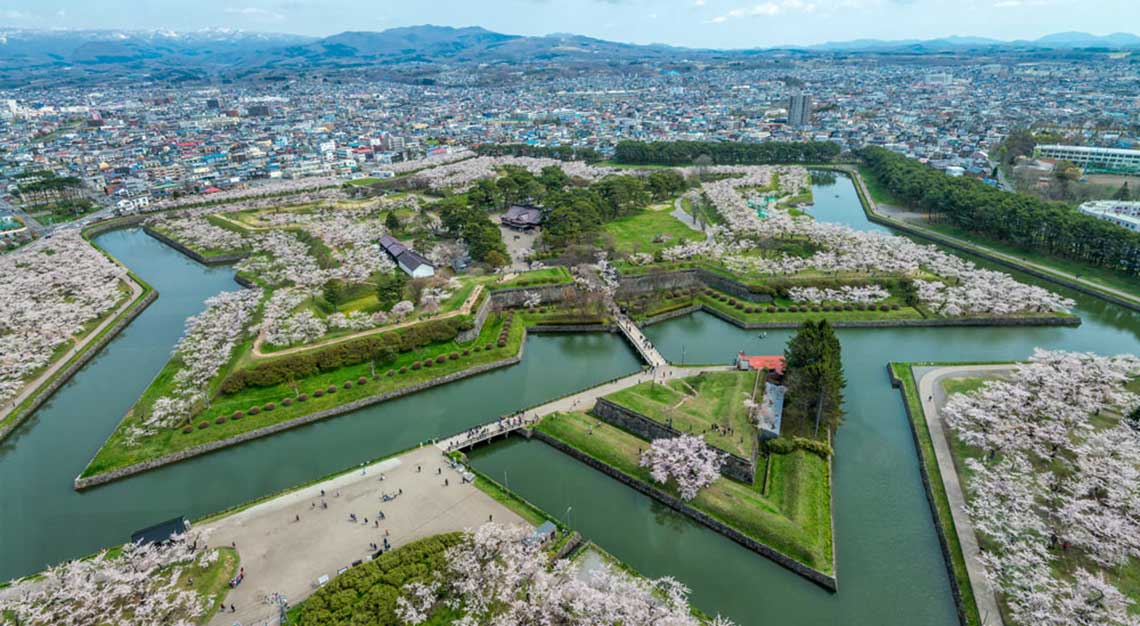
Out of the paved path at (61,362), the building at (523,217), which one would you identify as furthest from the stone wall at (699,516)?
the building at (523,217)

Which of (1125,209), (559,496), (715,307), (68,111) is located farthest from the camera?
(68,111)

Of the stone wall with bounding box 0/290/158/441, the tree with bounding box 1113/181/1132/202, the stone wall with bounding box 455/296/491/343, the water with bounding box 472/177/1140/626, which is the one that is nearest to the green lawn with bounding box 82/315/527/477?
the stone wall with bounding box 455/296/491/343

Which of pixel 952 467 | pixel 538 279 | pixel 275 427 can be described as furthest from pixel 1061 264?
pixel 275 427

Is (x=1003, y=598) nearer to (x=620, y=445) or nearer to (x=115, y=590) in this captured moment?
(x=620, y=445)

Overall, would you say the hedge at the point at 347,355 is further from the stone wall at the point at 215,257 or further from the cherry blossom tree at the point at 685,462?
the stone wall at the point at 215,257

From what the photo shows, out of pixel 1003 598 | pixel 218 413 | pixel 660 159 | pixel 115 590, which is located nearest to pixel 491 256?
pixel 218 413

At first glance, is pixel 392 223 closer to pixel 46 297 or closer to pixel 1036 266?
pixel 46 297
